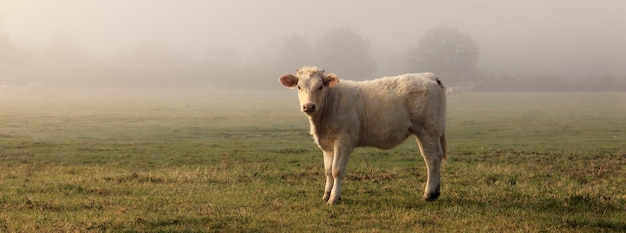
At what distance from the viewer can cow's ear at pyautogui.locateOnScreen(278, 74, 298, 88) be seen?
11.4 metres

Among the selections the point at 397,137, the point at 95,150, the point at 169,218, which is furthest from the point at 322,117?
the point at 95,150

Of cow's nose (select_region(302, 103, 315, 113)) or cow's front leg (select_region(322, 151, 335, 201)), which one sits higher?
cow's nose (select_region(302, 103, 315, 113))

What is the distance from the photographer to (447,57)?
342 ft

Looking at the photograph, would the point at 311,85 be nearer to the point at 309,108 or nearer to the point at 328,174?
the point at 309,108

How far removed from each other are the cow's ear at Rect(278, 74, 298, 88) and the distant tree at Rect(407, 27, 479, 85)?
306 feet

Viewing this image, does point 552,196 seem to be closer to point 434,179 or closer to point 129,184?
point 434,179

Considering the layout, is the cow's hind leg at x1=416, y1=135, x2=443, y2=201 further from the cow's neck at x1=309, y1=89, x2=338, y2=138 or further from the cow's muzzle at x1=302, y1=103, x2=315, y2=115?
the cow's muzzle at x1=302, y1=103, x2=315, y2=115

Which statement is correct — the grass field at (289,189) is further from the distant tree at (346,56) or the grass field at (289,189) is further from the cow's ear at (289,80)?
the distant tree at (346,56)

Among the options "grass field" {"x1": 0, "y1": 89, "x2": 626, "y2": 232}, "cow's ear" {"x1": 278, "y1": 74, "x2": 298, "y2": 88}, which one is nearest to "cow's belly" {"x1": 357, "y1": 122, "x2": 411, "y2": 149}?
"grass field" {"x1": 0, "y1": 89, "x2": 626, "y2": 232}

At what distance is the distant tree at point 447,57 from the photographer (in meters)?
104

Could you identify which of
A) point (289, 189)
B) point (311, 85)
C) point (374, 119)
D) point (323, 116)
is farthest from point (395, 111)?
point (289, 189)

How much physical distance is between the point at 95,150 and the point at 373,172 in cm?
1303

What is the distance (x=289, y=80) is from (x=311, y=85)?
0.71 meters

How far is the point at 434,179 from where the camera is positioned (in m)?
11.6
